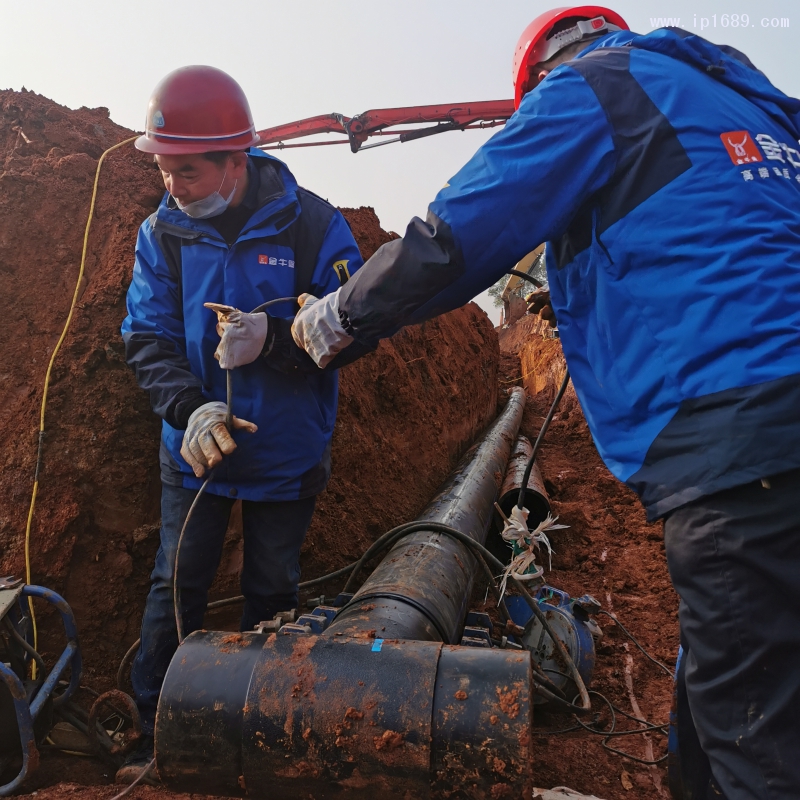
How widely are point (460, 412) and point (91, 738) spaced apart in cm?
571

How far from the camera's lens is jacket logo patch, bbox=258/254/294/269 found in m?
2.39

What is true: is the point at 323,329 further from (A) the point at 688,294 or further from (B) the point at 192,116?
(B) the point at 192,116

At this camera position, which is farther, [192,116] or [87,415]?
[87,415]

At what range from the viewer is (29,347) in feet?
10.6

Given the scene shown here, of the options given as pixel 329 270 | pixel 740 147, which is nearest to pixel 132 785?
pixel 329 270

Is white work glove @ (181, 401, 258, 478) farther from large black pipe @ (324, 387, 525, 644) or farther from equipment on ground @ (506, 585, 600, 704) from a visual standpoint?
equipment on ground @ (506, 585, 600, 704)

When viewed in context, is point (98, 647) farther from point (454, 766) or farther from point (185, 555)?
point (454, 766)

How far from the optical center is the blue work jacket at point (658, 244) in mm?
1312

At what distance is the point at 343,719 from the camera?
4.65ft

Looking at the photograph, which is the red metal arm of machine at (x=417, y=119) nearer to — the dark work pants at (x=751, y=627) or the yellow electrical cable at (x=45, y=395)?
the yellow electrical cable at (x=45, y=395)

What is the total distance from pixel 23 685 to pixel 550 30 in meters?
2.96

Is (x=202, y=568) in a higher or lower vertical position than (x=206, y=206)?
lower

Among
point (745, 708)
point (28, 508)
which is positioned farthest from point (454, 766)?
point (28, 508)

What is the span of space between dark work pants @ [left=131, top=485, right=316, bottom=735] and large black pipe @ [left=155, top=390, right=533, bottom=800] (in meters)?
0.82
